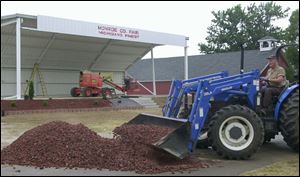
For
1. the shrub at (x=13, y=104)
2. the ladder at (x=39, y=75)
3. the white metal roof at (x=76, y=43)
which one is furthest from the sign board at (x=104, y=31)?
the ladder at (x=39, y=75)

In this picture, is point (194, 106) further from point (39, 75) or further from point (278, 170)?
point (39, 75)

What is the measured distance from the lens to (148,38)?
3403cm

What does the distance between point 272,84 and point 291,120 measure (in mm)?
1157

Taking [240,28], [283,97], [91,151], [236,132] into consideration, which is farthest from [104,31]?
[240,28]

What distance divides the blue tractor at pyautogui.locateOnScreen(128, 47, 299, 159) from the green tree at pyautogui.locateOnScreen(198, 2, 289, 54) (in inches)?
1966

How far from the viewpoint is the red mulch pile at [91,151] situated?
8.21m

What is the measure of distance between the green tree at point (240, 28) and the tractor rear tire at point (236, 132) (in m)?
50.6

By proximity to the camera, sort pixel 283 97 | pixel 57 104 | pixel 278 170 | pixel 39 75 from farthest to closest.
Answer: pixel 39 75
pixel 57 104
pixel 283 97
pixel 278 170

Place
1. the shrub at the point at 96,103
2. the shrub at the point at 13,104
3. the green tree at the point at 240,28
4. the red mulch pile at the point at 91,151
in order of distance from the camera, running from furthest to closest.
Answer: the green tree at the point at 240,28 < the shrub at the point at 96,103 < the shrub at the point at 13,104 < the red mulch pile at the point at 91,151

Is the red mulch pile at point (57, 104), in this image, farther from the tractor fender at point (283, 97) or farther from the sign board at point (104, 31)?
the tractor fender at point (283, 97)

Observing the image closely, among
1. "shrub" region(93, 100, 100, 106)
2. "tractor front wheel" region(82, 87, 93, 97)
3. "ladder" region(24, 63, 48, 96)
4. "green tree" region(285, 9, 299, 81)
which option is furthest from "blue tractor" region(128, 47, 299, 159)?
"ladder" region(24, 63, 48, 96)

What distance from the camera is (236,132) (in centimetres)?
909

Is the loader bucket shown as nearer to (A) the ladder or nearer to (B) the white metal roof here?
(B) the white metal roof

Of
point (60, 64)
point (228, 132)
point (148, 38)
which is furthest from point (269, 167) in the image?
point (60, 64)
